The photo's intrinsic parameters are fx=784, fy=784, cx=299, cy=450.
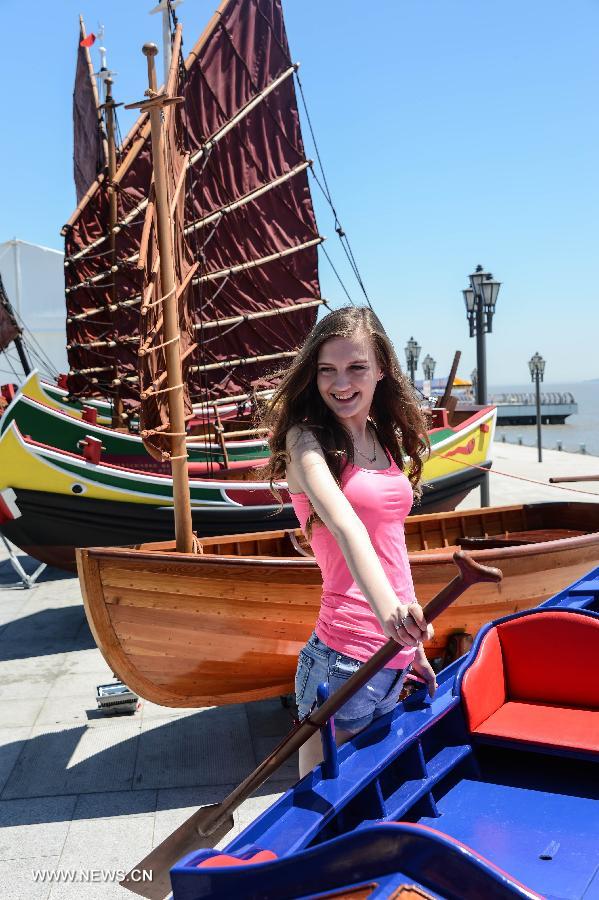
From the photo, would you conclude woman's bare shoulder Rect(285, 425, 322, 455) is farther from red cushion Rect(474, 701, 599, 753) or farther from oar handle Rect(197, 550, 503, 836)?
red cushion Rect(474, 701, 599, 753)

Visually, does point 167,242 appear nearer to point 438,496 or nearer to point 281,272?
point 438,496

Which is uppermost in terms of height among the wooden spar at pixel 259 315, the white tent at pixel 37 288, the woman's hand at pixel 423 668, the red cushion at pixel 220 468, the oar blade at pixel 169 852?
the white tent at pixel 37 288

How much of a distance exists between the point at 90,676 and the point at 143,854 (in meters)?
2.96

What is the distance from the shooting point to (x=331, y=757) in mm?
2506

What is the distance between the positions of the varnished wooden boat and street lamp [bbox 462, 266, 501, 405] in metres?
7.71

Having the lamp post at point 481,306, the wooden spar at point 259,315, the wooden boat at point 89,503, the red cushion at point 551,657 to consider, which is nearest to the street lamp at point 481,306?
the lamp post at point 481,306

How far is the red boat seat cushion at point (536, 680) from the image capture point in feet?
10.9

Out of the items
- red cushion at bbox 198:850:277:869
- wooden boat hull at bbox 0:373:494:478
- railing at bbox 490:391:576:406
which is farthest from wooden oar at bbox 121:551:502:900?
railing at bbox 490:391:576:406

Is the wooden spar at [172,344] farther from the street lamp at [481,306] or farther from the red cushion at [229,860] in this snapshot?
the street lamp at [481,306]

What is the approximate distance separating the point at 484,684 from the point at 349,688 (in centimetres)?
144

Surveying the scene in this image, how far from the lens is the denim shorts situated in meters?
2.46

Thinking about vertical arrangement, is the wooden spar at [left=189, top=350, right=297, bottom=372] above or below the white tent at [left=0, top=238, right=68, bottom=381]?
below

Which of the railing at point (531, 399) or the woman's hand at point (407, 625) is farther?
the railing at point (531, 399)

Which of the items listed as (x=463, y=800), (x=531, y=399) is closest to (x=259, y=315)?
(x=463, y=800)
